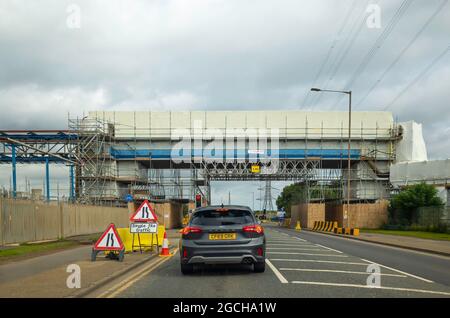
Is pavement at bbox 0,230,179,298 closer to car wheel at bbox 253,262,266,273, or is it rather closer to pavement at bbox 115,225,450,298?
pavement at bbox 115,225,450,298

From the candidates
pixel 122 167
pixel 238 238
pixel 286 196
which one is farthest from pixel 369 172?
pixel 286 196

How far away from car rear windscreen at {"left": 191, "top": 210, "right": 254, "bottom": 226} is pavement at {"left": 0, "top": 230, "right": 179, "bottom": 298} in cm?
227

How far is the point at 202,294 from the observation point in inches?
368

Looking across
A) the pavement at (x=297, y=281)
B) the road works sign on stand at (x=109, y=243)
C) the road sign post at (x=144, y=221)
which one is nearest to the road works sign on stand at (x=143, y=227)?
the road sign post at (x=144, y=221)

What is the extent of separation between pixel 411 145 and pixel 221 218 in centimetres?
4929

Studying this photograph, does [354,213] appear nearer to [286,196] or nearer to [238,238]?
[238,238]

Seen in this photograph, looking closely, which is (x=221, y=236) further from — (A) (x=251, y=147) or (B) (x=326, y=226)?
(A) (x=251, y=147)

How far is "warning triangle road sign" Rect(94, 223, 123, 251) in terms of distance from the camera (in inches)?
605

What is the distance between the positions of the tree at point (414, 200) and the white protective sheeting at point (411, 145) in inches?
408

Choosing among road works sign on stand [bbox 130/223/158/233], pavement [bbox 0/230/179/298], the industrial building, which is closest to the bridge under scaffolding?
the industrial building

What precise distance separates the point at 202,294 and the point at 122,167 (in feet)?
165

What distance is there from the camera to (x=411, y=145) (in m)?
57.2
